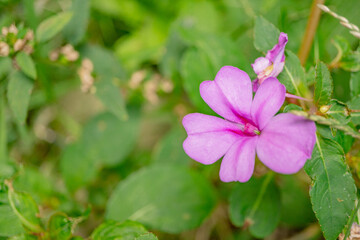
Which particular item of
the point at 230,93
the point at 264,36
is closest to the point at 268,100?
the point at 230,93

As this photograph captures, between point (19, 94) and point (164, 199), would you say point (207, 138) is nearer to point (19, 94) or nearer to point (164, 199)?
A: point (164, 199)

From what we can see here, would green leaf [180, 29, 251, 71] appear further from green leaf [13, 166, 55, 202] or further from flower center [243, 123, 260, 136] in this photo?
green leaf [13, 166, 55, 202]

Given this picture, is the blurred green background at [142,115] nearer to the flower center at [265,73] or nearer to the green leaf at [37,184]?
the green leaf at [37,184]

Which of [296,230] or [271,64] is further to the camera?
[296,230]

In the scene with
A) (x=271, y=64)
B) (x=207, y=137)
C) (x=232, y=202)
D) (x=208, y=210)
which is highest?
(x=271, y=64)

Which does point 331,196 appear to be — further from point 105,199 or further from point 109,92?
point 105,199

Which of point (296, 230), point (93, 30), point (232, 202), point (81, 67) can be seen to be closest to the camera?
point (232, 202)

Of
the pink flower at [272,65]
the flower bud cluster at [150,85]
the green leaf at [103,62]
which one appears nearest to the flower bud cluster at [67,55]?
the green leaf at [103,62]

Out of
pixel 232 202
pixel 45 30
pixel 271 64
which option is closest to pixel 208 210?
pixel 232 202
